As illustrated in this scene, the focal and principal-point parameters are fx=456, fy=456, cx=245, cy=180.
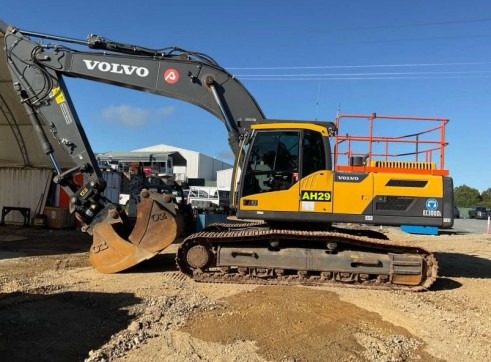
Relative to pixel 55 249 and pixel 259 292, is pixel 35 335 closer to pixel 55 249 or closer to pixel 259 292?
pixel 259 292

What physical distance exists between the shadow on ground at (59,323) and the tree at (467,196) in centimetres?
8992

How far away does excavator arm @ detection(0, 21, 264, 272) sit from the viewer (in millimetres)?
8859

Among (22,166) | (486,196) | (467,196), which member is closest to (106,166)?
(22,166)

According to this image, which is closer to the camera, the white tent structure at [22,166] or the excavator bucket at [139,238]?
the excavator bucket at [139,238]

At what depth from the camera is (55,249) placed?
12539 millimetres

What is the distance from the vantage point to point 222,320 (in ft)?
19.2

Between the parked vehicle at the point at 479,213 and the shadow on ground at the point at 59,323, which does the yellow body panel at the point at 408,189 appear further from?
the parked vehicle at the point at 479,213

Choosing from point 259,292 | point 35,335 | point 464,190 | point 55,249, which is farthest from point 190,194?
point 464,190

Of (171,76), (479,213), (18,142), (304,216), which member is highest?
(171,76)

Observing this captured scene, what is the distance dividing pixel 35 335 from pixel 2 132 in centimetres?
1751

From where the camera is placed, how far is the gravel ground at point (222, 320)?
4.85 m

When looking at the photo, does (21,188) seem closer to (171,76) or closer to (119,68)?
(119,68)

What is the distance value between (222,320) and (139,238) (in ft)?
11.6

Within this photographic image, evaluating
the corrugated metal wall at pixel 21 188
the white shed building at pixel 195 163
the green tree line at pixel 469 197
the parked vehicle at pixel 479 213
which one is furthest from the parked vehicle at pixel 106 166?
the green tree line at pixel 469 197
